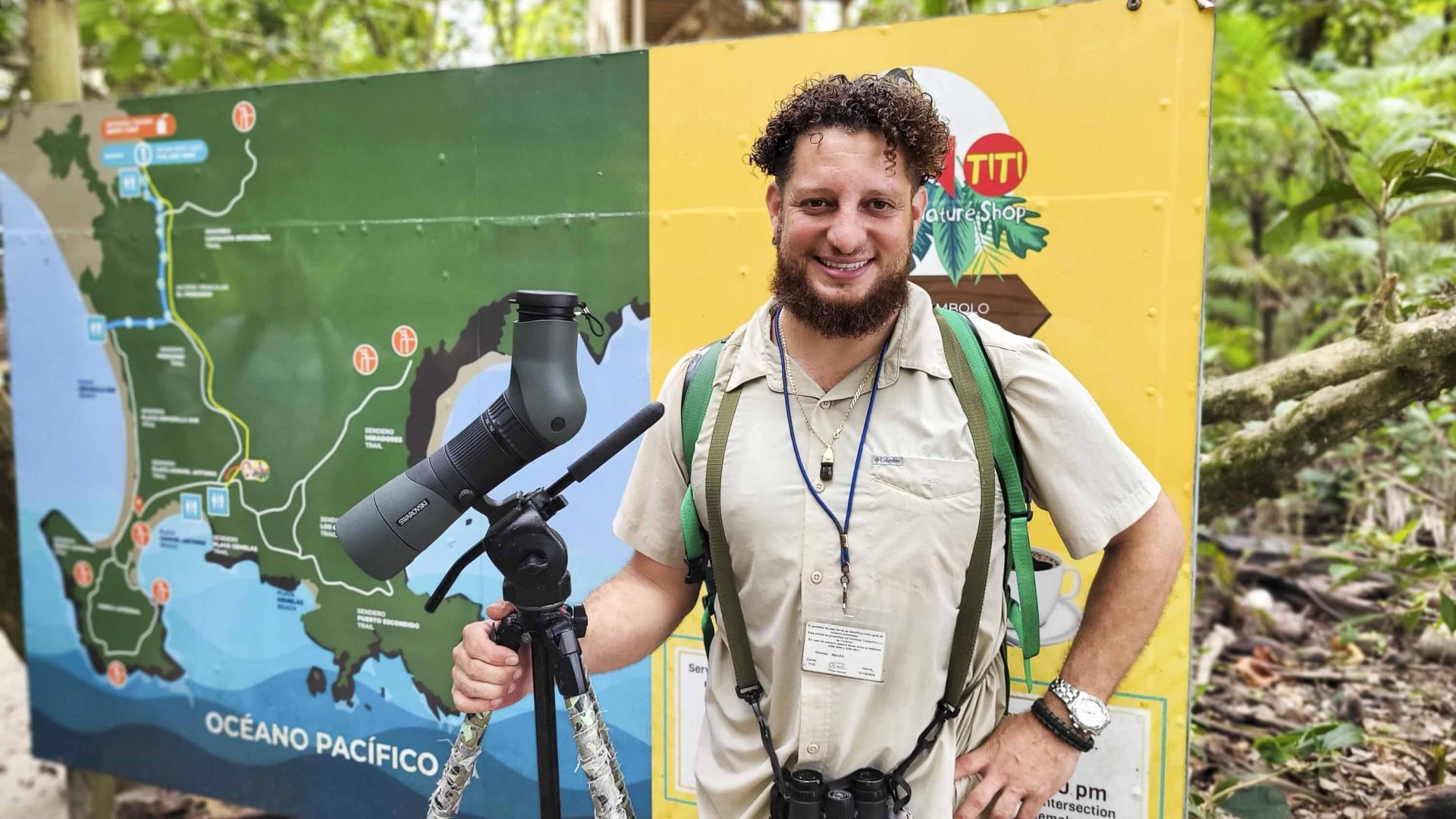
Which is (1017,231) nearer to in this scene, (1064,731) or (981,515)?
(981,515)

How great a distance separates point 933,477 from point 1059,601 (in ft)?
2.78

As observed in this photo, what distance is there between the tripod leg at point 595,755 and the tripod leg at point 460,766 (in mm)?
182

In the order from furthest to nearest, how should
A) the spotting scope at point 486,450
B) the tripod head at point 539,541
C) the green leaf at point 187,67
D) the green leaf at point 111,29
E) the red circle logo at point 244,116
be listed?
the green leaf at point 187,67 → the green leaf at point 111,29 → the red circle logo at point 244,116 → the spotting scope at point 486,450 → the tripod head at point 539,541

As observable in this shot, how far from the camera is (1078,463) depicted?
1.89 meters

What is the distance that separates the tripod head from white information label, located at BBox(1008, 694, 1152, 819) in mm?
1323

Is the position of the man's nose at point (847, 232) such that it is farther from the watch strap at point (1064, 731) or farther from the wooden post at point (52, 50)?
the wooden post at point (52, 50)

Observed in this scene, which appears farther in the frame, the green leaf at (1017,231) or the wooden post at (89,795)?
the wooden post at (89,795)

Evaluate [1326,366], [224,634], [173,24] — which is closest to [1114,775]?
[1326,366]

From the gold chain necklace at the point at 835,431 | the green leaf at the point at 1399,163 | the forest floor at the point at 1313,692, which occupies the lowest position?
the forest floor at the point at 1313,692

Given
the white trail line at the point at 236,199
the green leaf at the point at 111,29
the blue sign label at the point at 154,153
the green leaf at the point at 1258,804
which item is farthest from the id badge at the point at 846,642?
the green leaf at the point at 111,29

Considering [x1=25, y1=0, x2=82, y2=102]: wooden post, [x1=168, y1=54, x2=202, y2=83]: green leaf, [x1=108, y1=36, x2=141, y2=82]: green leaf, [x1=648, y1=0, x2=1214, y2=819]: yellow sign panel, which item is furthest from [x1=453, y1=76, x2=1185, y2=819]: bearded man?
[x1=168, y1=54, x2=202, y2=83]: green leaf

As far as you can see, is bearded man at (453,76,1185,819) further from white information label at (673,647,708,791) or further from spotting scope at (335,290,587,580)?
white information label at (673,647,708,791)

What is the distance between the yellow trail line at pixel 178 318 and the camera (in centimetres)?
359

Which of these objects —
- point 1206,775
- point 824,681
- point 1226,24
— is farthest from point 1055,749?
point 1226,24
